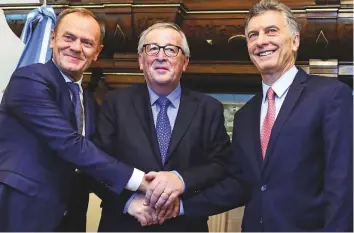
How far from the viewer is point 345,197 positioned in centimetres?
173

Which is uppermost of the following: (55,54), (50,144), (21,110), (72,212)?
(55,54)

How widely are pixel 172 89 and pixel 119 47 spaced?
830 millimetres

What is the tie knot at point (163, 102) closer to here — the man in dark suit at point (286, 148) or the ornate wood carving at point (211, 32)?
the man in dark suit at point (286, 148)

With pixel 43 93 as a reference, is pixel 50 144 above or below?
below

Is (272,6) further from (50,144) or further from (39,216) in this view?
(39,216)

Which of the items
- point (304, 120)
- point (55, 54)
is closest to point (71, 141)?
point (55, 54)

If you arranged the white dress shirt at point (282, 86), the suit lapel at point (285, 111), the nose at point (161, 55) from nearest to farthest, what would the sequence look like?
the suit lapel at point (285, 111) < the white dress shirt at point (282, 86) < the nose at point (161, 55)

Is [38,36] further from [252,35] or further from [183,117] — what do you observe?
[252,35]

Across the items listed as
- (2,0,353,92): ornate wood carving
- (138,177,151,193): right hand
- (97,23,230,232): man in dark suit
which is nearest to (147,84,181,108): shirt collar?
(97,23,230,232): man in dark suit

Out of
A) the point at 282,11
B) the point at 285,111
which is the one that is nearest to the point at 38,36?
the point at 282,11

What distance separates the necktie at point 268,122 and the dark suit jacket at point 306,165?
24mm

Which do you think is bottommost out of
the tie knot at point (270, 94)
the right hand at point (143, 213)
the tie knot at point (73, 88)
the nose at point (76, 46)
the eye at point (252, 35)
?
the right hand at point (143, 213)

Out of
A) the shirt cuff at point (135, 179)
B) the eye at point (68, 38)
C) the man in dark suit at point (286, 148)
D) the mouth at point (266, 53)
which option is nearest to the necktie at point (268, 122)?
the man in dark suit at point (286, 148)

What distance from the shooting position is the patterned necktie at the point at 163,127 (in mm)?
2092
